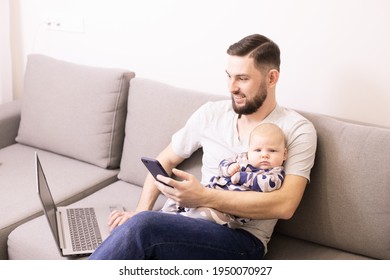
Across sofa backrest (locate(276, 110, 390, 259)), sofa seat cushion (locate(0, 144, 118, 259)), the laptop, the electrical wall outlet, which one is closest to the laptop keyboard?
the laptop

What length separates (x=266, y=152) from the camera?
169 centimetres

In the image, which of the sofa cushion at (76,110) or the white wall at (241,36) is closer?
the white wall at (241,36)

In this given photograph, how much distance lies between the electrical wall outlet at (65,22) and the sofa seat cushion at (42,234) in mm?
1009

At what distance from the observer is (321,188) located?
70.9 inches

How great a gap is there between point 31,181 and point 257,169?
1.08 metres

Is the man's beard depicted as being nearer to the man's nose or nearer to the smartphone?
the man's nose

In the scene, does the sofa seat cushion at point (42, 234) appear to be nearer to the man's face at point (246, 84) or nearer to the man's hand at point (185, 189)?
the man's hand at point (185, 189)

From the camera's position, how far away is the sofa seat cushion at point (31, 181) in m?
2.03

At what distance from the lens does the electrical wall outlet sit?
8.95 feet

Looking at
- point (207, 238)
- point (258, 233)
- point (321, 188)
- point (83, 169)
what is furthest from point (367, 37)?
point (83, 169)

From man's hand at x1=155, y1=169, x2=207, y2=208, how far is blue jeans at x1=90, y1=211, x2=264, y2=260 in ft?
0.20

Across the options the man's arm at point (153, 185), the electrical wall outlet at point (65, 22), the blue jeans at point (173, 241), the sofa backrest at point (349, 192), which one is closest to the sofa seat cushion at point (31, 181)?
the man's arm at point (153, 185)

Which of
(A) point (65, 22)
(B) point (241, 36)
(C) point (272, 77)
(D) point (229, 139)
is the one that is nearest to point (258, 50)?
(C) point (272, 77)

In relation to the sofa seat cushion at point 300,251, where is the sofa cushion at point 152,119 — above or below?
above
